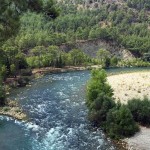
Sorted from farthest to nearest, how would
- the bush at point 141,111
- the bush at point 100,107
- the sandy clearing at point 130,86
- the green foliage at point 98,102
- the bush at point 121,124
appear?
the sandy clearing at point 130,86, the green foliage at point 98,102, the bush at point 100,107, the bush at point 141,111, the bush at point 121,124

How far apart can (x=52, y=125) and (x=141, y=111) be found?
586 inches

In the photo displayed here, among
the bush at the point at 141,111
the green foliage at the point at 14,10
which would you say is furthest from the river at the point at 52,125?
the green foliage at the point at 14,10

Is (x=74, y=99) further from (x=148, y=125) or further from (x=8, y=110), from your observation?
(x=148, y=125)

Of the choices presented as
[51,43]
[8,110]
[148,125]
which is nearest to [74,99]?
[8,110]

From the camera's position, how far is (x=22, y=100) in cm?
8575

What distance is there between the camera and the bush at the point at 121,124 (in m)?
58.9

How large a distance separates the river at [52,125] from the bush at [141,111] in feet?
23.0

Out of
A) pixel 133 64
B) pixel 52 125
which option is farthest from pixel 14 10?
pixel 133 64

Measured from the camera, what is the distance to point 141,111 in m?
64.0

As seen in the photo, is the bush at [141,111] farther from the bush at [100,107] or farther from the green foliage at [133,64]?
the green foliage at [133,64]

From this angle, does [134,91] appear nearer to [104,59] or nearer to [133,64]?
[104,59]

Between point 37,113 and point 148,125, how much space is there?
21.6 m

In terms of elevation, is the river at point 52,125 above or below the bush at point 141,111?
below

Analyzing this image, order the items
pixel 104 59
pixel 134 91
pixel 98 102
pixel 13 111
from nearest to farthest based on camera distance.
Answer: pixel 98 102, pixel 13 111, pixel 134 91, pixel 104 59
